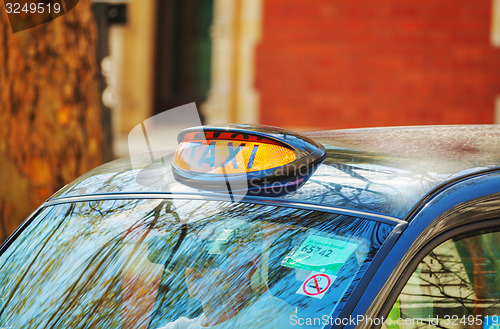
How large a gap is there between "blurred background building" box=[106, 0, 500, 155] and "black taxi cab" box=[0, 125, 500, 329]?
712 centimetres

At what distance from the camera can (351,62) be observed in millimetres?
8750

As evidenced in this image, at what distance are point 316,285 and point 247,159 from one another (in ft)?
1.11

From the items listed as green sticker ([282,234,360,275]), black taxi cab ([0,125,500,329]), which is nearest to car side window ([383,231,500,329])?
black taxi cab ([0,125,500,329])

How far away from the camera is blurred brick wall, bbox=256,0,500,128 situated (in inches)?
340

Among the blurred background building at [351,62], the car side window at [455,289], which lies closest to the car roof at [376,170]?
the car side window at [455,289]

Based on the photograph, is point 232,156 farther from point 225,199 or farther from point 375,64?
point 375,64

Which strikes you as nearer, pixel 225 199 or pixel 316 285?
pixel 316 285

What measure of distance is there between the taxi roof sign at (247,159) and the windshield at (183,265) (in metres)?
0.05

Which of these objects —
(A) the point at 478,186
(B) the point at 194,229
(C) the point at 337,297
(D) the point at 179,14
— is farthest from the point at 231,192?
(D) the point at 179,14

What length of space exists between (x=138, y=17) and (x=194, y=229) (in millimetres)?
7951

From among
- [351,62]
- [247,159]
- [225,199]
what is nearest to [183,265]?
[225,199]

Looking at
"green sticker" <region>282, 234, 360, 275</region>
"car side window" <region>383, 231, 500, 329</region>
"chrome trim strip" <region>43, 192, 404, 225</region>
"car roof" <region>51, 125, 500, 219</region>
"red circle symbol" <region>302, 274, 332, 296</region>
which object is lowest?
"car side window" <region>383, 231, 500, 329</region>

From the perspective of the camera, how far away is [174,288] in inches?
58.8

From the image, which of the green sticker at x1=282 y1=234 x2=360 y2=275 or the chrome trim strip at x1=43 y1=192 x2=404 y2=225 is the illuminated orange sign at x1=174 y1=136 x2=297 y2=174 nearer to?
the chrome trim strip at x1=43 y1=192 x2=404 y2=225
